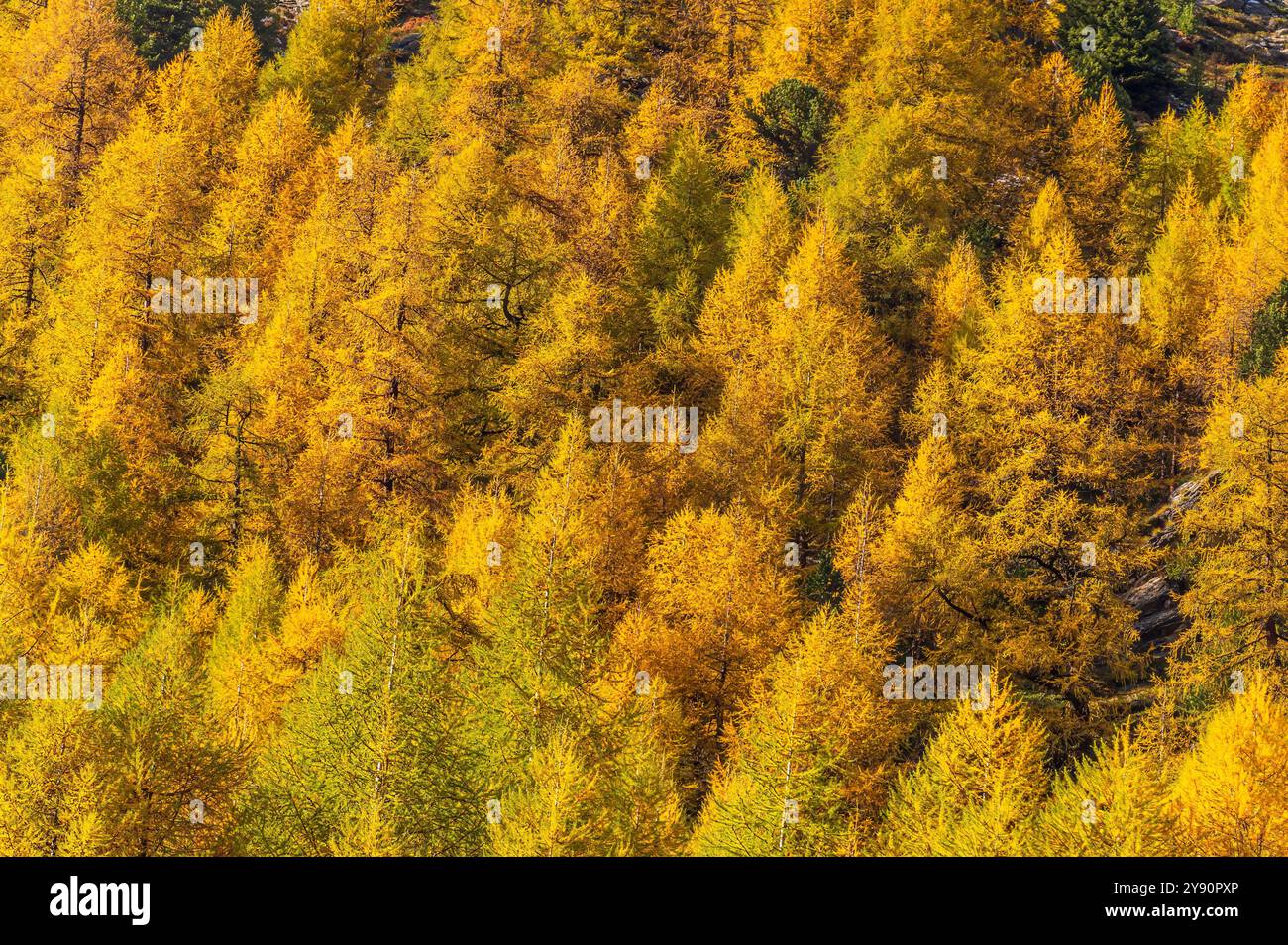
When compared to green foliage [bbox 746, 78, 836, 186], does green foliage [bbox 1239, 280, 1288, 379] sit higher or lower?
lower

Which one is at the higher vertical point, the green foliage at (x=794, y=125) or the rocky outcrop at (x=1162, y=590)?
the green foliage at (x=794, y=125)

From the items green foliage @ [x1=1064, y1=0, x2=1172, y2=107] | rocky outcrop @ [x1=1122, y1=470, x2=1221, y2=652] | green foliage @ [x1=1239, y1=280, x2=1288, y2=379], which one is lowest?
rocky outcrop @ [x1=1122, y1=470, x2=1221, y2=652]

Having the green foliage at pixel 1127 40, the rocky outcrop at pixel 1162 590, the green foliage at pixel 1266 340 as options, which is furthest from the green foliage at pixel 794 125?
the rocky outcrop at pixel 1162 590

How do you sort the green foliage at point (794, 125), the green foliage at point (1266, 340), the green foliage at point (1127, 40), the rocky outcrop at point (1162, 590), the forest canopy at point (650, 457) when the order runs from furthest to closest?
the green foliage at point (1127, 40) < the green foliage at point (794, 125) < the green foliage at point (1266, 340) < the rocky outcrop at point (1162, 590) < the forest canopy at point (650, 457)

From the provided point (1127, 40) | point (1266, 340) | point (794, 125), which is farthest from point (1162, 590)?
point (1127, 40)

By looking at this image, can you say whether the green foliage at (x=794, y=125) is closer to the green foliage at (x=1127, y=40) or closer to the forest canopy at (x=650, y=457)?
the forest canopy at (x=650, y=457)

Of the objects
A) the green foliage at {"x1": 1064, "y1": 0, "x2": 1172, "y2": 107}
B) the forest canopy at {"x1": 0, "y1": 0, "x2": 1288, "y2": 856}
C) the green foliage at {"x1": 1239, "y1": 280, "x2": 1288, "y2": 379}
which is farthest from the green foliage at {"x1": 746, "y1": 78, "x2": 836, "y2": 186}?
the green foliage at {"x1": 1239, "y1": 280, "x2": 1288, "y2": 379}

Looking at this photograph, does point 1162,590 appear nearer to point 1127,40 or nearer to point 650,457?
point 650,457

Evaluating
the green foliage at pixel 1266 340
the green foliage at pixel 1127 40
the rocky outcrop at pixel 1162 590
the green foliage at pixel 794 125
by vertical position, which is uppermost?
the green foliage at pixel 1127 40

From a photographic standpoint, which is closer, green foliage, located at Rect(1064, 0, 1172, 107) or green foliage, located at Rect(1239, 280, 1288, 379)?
green foliage, located at Rect(1239, 280, 1288, 379)

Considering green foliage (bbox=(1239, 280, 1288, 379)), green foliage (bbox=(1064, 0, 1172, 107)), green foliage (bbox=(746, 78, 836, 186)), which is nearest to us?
green foliage (bbox=(1239, 280, 1288, 379))

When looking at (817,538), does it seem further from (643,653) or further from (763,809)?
(763,809)

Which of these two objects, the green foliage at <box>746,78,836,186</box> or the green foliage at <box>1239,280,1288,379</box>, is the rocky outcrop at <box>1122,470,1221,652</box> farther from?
the green foliage at <box>746,78,836,186</box>

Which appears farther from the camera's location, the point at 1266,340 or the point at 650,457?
the point at 650,457
